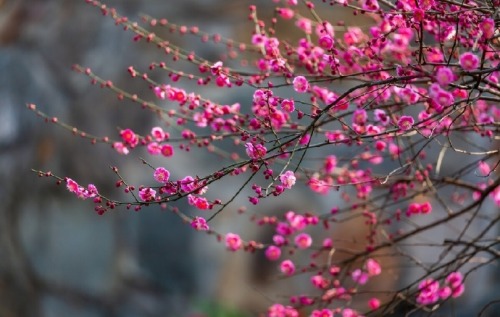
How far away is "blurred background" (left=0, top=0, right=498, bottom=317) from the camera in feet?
17.2

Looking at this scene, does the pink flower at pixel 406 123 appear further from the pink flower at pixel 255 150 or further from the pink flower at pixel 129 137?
the pink flower at pixel 129 137

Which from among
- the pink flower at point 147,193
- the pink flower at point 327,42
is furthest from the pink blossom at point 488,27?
the pink flower at point 147,193

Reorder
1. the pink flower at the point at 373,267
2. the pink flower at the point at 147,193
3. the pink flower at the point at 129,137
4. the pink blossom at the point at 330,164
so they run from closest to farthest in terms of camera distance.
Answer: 1. the pink flower at the point at 147,193
2. the pink flower at the point at 129,137
3. the pink blossom at the point at 330,164
4. the pink flower at the point at 373,267

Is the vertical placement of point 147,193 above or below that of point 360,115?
below

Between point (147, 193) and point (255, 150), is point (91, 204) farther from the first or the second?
point (255, 150)

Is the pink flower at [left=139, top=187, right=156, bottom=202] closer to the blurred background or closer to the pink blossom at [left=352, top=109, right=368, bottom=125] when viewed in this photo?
the pink blossom at [left=352, top=109, right=368, bottom=125]

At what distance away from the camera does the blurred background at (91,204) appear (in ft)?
17.2

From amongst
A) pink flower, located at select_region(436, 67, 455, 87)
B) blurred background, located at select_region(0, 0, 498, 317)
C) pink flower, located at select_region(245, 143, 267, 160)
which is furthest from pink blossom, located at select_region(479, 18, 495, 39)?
blurred background, located at select_region(0, 0, 498, 317)

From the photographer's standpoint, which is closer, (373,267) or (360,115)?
(360,115)

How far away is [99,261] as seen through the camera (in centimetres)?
540

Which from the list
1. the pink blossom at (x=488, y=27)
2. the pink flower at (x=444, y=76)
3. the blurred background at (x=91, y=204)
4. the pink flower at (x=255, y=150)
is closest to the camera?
the pink flower at (x=444, y=76)

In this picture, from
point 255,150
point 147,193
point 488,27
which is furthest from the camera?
point 147,193

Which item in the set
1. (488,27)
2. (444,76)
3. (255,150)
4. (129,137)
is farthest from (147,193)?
(488,27)

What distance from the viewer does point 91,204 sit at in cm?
543
